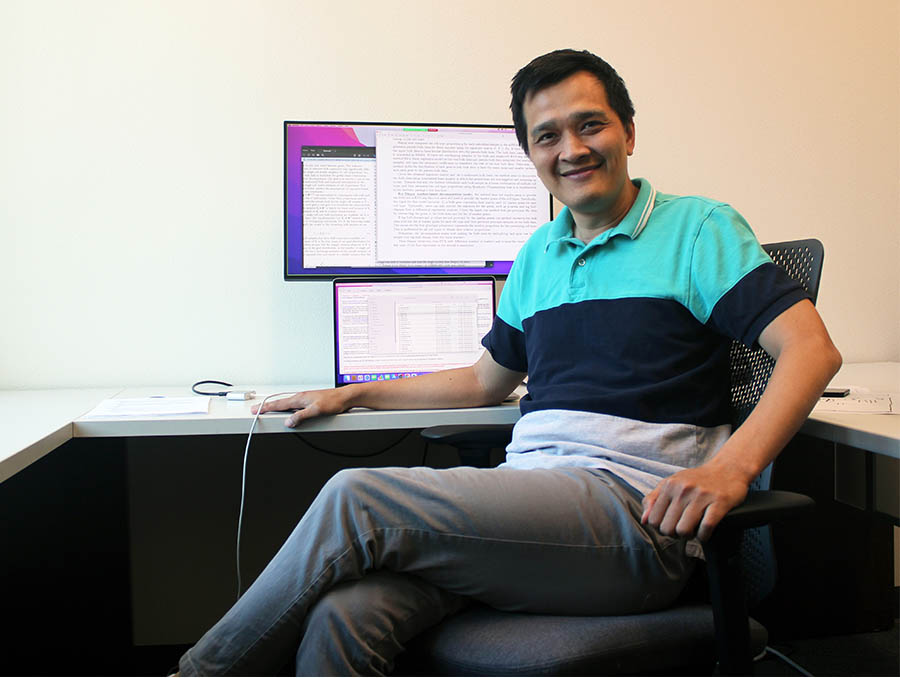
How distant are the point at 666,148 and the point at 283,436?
1320 millimetres

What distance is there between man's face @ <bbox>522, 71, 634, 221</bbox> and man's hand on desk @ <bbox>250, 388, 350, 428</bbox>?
1.85 feet

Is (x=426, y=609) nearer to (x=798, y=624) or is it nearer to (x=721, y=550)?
(x=721, y=550)

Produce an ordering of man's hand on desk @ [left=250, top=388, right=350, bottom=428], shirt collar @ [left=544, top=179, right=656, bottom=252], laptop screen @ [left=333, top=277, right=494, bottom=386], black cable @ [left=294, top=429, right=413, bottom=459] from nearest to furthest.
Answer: shirt collar @ [left=544, top=179, right=656, bottom=252] < man's hand on desk @ [left=250, top=388, right=350, bottom=428] < laptop screen @ [left=333, top=277, right=494, bottom=386] < black cable @ [left=294, top=429, right=413, bottom=459]

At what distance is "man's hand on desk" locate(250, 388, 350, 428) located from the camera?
1.38 meters

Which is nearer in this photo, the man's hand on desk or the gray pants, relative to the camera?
the gray pants

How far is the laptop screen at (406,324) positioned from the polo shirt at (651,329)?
0.47m

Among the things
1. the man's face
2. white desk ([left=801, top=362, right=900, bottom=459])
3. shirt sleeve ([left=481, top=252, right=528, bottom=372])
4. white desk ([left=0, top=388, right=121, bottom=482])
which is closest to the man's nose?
the man's face

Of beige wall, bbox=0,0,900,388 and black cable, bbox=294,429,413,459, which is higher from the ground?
beige wall, bbox=0,0,900,388

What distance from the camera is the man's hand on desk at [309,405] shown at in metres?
1.38

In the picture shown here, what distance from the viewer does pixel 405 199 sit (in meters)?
1.83

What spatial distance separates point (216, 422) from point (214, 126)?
0.90 m

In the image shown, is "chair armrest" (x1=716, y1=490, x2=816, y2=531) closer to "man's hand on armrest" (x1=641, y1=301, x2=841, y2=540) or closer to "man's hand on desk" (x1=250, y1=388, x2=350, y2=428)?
"man's hand on armrest" (x1=641, y1=301, x2=841, y2=540)

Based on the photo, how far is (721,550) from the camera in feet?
2.89

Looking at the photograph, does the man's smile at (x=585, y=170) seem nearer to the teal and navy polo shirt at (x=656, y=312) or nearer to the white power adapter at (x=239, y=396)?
the teal and navy polo shirt at (x=656, y=312)
